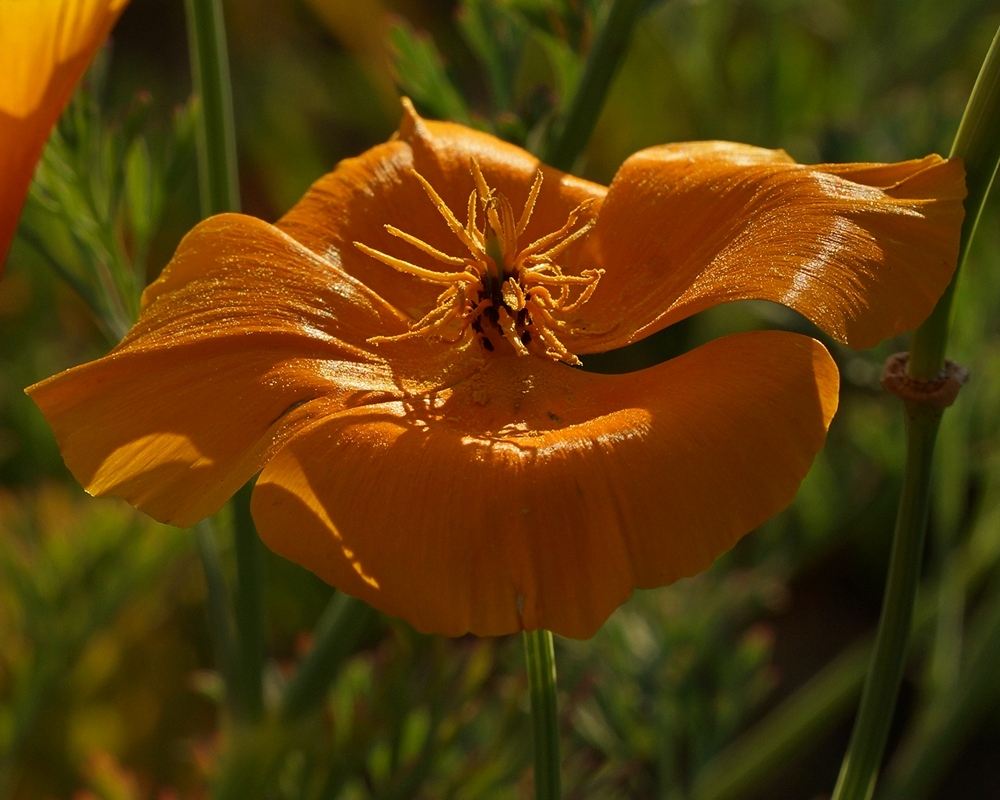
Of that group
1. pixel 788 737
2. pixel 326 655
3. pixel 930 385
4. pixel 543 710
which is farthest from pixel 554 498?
pixel 788 737

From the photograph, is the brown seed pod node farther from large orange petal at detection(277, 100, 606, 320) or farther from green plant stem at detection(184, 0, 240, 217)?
green plant stem at detection(184, 0, 240, 217)

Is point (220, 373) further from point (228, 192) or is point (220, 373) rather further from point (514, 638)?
point (514, 638)

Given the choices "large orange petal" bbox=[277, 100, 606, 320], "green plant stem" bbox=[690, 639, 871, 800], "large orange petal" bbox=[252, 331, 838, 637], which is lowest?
"green plant stem" bbox=[690, 639, 871, 800]

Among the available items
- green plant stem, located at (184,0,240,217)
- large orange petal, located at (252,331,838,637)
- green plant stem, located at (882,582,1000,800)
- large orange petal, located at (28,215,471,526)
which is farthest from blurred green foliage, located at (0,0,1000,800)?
large orange petal, located at (252,331,838,637)

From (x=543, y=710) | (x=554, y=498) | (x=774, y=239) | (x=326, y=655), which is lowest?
(x=326, y=655)

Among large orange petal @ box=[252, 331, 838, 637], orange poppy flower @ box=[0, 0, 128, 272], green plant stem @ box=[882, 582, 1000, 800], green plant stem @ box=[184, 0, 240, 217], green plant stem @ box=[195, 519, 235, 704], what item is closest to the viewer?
large orange petal @ box=[252, 331, 838, 637]

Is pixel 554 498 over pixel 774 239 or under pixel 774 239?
under

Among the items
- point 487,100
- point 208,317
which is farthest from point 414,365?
point 487,100

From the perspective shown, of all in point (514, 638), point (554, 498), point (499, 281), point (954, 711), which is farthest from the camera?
point (514, 638)
